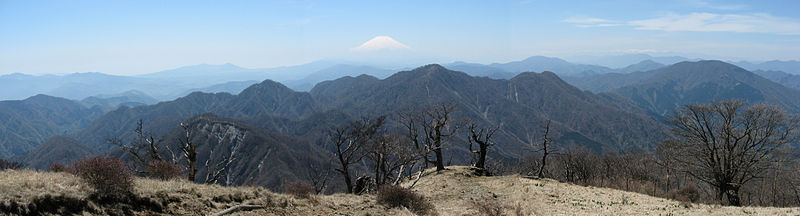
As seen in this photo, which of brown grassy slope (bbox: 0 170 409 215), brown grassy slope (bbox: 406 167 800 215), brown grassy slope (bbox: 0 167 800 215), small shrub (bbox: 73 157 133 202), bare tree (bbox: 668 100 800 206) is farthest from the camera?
bare tree (bbox: 668 100 800 206)

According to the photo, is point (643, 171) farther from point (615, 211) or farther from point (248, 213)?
point (248, 213)

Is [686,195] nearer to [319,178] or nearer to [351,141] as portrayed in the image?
[351,141]

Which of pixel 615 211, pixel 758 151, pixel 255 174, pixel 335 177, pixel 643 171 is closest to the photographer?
pixel 615 211

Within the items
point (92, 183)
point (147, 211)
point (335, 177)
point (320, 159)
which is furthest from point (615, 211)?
point (320, 159)

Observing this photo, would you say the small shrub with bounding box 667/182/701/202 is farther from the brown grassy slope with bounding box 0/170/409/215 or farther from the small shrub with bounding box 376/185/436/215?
the brown grassy slope with bounding box 0/170/409/215

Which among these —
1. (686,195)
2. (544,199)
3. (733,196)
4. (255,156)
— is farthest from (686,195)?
(255,156)

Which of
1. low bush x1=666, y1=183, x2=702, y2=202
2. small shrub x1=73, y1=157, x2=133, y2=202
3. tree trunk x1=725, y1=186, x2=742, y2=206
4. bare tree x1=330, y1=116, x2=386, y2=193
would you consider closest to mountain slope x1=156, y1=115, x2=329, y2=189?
bare tree x1=330, y1=116, x2=386, y2=193
